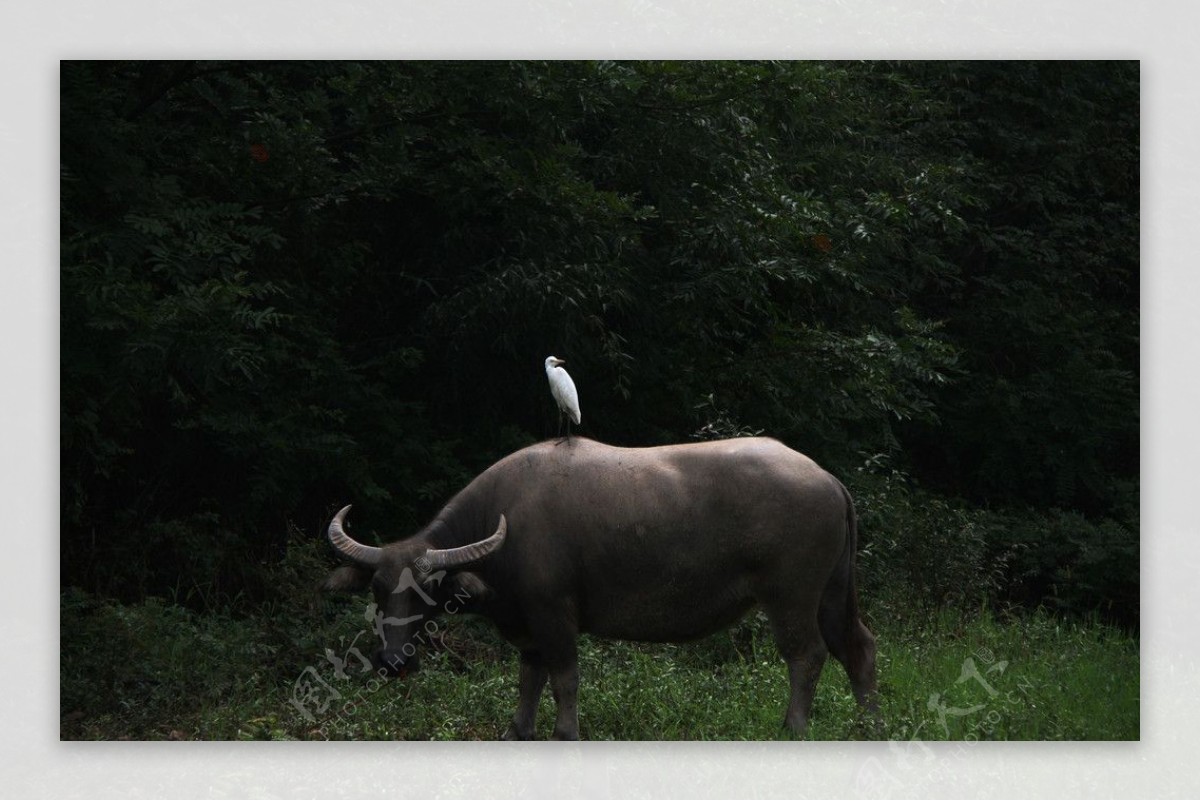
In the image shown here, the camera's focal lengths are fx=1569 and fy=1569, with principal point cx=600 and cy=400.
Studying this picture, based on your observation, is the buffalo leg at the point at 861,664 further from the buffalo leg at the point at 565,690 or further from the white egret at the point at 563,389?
the white egret at the point at 563,389

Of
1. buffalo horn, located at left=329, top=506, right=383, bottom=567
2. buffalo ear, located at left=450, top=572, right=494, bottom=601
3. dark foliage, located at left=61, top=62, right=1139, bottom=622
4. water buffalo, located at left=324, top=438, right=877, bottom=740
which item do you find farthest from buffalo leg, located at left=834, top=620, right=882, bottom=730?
dark foliage, located at left=61, top=62, right=1139, bottom=622

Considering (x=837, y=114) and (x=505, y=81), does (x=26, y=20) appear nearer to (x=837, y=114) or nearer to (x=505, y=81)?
(x=505, y=81)

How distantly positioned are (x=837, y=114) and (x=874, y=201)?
703 mm

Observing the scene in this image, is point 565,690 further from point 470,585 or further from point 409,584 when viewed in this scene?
point 409,584

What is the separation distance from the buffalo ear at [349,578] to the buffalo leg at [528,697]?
2.78 ft

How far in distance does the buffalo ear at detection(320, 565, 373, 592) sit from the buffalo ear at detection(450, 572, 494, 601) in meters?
0.45

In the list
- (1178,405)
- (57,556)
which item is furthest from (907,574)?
(57,556)

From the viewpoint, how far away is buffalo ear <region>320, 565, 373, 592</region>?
7125 millimetres

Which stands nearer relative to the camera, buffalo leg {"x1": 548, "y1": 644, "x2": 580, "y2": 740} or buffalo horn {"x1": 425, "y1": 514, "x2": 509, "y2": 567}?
buffalo horn {"x1": 425, "y1": 514, "x2": 509, "y2": 567}

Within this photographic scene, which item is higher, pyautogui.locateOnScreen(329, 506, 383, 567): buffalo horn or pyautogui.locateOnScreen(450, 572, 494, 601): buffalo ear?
pyautogui.locateOnScreen(329, 506, 383, 567): buffalo horn

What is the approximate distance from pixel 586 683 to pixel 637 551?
1395mm

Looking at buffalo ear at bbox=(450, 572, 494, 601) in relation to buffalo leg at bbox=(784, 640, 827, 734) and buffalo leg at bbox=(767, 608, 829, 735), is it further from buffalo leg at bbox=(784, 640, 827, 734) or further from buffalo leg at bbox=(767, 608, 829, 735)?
buffalo leg at bbox=(784, 640, 827, 734)

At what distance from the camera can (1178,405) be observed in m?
7.69

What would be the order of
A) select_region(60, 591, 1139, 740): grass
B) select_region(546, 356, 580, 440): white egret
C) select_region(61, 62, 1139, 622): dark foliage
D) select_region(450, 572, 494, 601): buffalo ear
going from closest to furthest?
select_region(450, 572, 494, 601): buffalo ear < select_region(546, 356, 580, 440): white egret < select_region(60, 591, 1139, 740): grass < select_region(61, 62, 1139, 622): dark foliage
